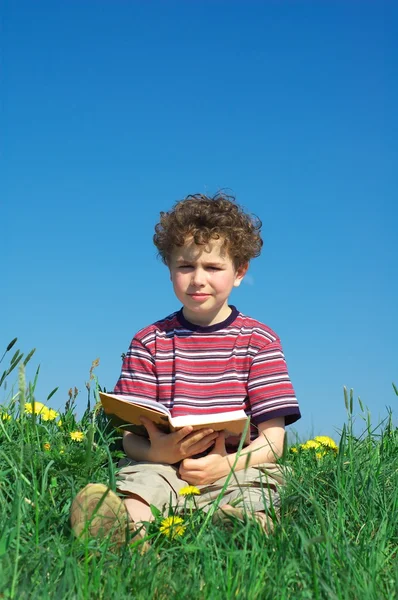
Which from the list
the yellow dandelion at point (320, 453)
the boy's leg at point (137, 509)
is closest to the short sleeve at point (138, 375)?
the boy's leg at point (137, 509)

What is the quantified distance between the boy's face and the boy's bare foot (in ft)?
4.91

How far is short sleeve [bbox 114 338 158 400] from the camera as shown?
4371 millimetres

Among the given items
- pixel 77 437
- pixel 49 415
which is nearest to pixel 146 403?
pixel 77 437

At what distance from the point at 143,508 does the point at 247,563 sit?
958 millimetres

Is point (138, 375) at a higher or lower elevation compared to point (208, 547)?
higher

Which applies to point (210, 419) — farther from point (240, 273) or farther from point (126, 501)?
point (240, 273)

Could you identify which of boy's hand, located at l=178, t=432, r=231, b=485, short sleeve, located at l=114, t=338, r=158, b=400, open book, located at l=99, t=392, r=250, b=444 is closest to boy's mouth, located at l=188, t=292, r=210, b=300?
short sleeve, located at l=114, t=338, r=158, b=400

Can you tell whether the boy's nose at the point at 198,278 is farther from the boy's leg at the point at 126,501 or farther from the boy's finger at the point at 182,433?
the boy's leg at the point at 126,501

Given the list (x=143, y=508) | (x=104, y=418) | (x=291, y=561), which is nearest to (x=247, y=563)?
(x=291, y=561)

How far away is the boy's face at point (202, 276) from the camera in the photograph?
4277mm

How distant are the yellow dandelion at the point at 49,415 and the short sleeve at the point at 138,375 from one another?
699 millimetres

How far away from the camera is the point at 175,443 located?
3.87 metres

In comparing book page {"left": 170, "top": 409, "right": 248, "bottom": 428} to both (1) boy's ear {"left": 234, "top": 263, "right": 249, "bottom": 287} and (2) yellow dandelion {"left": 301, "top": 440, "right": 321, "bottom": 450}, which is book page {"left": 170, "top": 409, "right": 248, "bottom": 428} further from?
(2) yellow dandelion {"left": 301, "top": 440, "right": 321, "bottom": 450}

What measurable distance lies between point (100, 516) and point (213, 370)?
1.60 m
